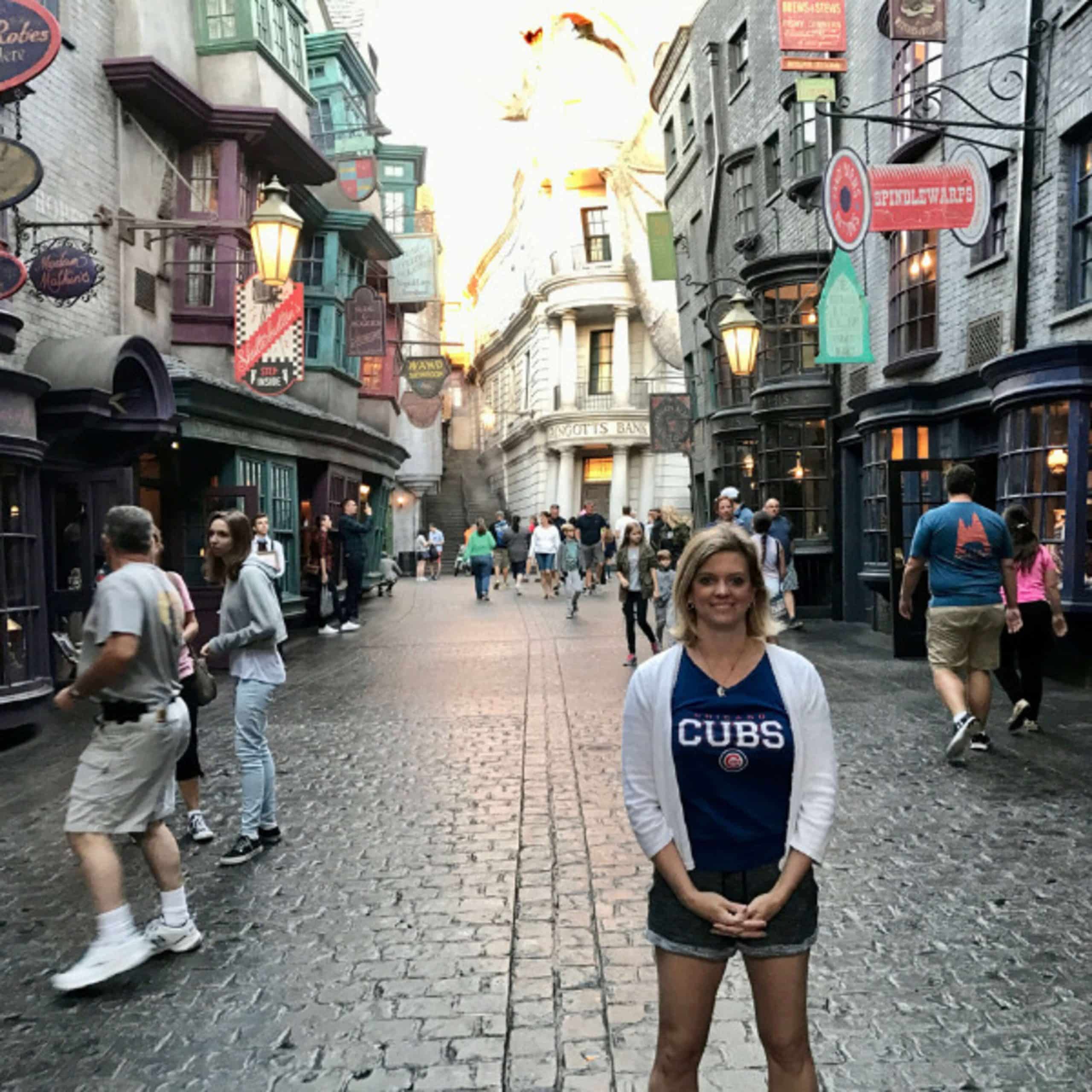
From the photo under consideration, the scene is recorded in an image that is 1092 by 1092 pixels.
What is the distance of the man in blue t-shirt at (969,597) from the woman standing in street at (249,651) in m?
4.24

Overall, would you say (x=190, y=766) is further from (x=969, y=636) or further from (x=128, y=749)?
(x=969, y=636)

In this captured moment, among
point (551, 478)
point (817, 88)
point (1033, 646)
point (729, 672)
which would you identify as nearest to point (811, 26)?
point (817, 88)

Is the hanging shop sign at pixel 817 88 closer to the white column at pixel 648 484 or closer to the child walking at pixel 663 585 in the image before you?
the child walking at pixel 663 585

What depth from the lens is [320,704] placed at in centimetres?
1073

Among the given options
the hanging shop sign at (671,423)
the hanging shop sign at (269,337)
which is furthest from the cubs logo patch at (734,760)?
the hanging shop sign at (671,423)

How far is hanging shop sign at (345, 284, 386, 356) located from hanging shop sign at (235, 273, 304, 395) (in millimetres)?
5296

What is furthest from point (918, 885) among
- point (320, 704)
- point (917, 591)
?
point (917, 591)

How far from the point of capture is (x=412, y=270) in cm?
2555

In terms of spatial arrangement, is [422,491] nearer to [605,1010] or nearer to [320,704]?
[320,704]

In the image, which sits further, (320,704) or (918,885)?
(320,704)

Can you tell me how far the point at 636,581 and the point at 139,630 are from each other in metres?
8.87

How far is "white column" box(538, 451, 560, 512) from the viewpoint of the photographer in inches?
1743

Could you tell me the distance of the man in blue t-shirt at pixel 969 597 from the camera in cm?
765

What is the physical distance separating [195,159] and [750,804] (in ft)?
51.9
